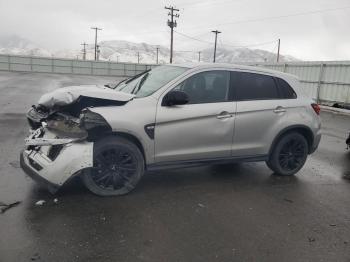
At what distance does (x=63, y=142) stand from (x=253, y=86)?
3001 millimetres

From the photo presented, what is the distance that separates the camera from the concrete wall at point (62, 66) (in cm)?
5900

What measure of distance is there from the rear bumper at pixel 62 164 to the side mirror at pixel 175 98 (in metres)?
1.15

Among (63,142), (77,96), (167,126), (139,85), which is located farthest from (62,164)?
(139,85)

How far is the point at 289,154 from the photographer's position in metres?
6.30

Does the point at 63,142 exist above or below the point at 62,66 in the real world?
below

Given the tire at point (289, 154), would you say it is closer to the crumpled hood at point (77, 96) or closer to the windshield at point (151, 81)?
the windshield at point (151, 81)

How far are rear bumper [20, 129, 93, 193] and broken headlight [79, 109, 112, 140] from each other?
0.15 m

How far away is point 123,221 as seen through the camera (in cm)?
422

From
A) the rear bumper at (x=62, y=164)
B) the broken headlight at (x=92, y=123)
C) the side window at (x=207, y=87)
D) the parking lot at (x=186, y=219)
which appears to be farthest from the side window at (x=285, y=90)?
the rear bumper at (x=62, y=164)

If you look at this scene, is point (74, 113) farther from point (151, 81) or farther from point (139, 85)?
point (151, 81)

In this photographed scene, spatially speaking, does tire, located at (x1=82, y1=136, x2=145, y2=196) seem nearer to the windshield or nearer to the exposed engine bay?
the exposed engine bay

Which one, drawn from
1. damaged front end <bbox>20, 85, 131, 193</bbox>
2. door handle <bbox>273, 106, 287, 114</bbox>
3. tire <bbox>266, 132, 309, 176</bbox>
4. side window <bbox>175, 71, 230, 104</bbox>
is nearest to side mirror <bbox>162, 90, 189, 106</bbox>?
side window <bbox>175, 71, 230, 104</bbox>

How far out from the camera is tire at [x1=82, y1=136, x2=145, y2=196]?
4801mm

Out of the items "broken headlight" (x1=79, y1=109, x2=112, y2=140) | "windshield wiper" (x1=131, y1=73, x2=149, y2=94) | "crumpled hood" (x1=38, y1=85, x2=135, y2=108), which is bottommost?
"broken headlight" (x1=79, y1=109, x2=112, y2=140)
